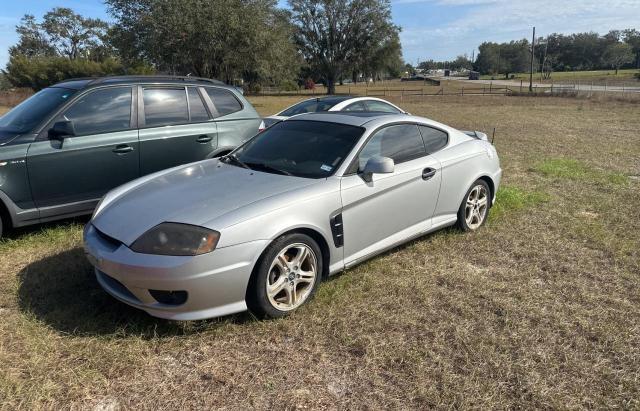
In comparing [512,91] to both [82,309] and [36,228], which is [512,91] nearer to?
[36,228]

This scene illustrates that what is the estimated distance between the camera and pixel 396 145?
4391mm

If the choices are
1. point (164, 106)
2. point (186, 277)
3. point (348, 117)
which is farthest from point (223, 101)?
point (186, 277)

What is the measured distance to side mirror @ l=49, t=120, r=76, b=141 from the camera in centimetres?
471

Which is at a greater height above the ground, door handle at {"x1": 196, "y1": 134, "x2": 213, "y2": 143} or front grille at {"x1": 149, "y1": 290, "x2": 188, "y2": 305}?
door handle at {"x1": 196, "y1": 134, "x2": 213, "y2": 143}

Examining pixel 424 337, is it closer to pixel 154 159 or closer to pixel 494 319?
pixel 494 319

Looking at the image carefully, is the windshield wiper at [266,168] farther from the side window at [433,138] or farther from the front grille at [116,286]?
the side window at [433,138]

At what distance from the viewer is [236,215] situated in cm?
315

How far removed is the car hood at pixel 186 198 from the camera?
3191mm

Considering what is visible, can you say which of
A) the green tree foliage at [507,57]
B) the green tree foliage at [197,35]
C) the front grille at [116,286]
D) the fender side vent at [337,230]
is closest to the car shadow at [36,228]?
the front grille at [116,286]

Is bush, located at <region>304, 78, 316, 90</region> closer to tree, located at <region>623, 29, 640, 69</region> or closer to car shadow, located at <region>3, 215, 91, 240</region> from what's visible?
car shadow, located at <region>3, 215, 91, 240</region>

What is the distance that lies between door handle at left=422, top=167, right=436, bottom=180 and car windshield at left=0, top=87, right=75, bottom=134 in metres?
3.77

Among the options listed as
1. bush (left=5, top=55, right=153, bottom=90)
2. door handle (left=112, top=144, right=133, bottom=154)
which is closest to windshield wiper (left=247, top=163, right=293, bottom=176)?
door handle (left=112, top=144, right=133, bottom=154)

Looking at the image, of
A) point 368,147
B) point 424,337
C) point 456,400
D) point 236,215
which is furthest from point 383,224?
point 456,400

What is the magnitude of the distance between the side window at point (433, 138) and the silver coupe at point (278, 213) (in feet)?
0.04
